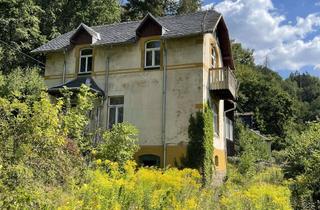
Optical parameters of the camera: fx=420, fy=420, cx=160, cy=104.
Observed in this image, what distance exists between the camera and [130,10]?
165 feet

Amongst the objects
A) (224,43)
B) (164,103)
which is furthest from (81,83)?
(224,43)

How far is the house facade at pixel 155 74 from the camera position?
23188 millimetres

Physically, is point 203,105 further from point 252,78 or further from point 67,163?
point 252,78

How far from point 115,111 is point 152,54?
4.05m

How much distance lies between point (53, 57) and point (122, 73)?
5.64 metres

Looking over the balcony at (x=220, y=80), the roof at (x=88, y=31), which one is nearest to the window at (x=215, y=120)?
the balcony at (x=220, y=80)

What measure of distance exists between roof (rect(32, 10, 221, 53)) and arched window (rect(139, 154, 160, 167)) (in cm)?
678

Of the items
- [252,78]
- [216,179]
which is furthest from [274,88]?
[216,179]

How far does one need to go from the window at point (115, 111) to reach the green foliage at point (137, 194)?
15202 millimetres

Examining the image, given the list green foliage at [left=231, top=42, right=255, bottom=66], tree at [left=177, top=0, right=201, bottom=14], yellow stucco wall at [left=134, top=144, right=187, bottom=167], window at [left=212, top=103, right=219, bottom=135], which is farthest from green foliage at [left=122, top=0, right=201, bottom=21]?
yellow stucco wall at [left=134, top=144, right=187, bottom=167]

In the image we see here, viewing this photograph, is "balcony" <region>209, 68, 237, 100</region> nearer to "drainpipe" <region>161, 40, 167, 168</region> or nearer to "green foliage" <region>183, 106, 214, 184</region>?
"green foliage" <region>183, 106, 214, 184</region>

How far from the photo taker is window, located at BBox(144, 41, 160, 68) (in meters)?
24.5

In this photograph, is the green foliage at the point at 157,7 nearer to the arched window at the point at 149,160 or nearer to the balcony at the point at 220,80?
the balcony at the point at 220,80

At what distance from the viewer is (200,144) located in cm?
2230
